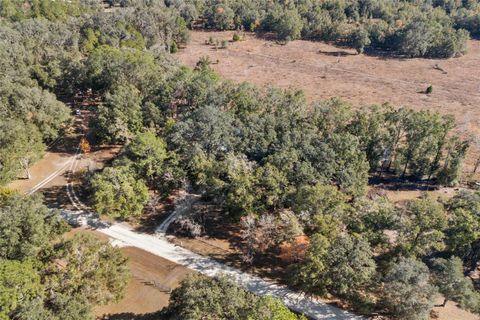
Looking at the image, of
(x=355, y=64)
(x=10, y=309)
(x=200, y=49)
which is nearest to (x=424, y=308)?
(x=10, y=309)

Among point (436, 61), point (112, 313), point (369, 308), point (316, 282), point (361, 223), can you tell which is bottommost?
point (112, 313)

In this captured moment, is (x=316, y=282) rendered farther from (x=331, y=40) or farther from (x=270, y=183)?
(x=331, y=40)

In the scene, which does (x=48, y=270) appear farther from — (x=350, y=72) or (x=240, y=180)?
(x=350, y=72)


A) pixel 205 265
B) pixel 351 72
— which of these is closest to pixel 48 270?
pixel 205 265

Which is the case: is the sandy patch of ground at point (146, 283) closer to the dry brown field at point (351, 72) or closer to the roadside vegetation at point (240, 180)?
the roadside vegetation at point (240, 180)

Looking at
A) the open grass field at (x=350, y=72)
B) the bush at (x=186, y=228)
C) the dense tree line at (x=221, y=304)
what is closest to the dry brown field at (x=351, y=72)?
the open grass field at (x=350, y=72)

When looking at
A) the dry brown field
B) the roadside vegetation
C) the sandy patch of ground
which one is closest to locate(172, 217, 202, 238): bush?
the roadside vegetation

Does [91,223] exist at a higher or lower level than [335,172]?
lower
